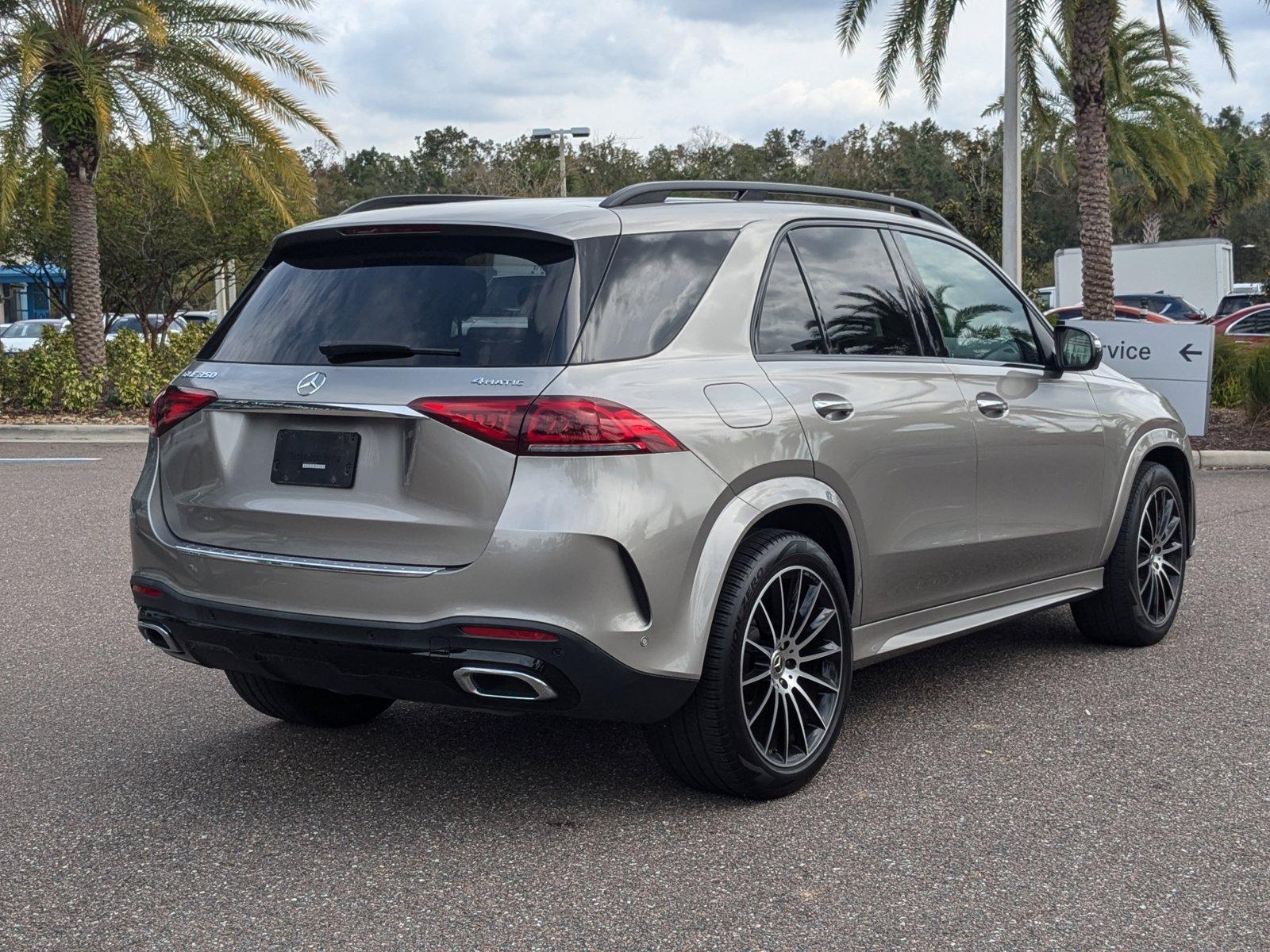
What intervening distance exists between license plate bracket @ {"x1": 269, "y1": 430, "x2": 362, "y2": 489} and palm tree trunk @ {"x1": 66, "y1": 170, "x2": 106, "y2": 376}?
16.5 metres

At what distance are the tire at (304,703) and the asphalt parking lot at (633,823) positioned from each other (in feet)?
0.24

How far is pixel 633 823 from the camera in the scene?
4.16 meters

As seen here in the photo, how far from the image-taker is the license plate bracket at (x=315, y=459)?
3.91 metres

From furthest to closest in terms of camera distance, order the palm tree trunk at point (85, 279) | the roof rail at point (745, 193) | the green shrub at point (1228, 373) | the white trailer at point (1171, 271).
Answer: the white trailer at point (1171, 271)
the palm tree trunk at point (85, 279)
the green shrub at point (1228, 373)
the roof rail at point (745, 193)

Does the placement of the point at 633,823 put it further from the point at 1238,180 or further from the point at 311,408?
the point at 1238,180

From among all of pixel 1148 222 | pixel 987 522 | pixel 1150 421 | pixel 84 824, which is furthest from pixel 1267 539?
pixel 1148 222

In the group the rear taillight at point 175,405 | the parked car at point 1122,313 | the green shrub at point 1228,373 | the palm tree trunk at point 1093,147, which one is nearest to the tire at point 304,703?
the rear taillight at point 175,405

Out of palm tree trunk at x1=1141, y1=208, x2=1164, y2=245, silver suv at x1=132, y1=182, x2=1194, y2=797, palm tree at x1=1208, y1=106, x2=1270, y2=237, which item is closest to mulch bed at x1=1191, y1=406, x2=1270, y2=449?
silver suv at x1=132, y1=182, x2=1194, y2=797

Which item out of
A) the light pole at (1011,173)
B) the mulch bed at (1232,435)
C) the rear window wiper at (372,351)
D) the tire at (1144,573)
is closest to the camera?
the rear window wiper at (372,351)

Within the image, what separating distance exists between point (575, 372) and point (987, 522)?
203 centimetres

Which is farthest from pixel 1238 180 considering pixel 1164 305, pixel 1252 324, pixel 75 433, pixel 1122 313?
pixel 75 433

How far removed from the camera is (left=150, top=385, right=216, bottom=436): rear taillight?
4.25 metres

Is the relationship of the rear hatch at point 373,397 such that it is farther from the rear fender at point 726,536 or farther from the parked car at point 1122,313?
the parked car at point 1122,313

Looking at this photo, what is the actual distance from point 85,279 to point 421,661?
59.6 feet
